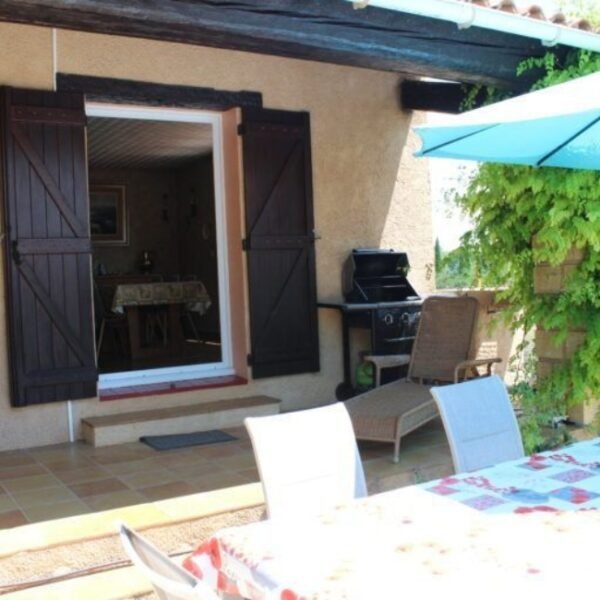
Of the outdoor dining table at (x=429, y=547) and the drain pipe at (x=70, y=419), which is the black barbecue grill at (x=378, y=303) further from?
the outdoor dining table at (x=429, y=547)

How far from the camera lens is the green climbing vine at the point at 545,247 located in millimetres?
4469

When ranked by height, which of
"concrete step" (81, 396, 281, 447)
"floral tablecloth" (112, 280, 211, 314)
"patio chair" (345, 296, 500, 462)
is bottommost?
"concrete step" (81, 396, 281, 447)

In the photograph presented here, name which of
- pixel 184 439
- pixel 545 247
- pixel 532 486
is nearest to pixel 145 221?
pixel 184 439

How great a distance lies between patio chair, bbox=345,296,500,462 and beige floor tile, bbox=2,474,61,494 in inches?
77.3

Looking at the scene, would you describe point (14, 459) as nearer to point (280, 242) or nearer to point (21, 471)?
point (21, 471)

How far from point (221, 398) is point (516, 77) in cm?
328

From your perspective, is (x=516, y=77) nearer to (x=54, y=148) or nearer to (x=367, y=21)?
(x=367, y=21)

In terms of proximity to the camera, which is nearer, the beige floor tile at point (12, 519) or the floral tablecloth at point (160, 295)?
the beige floor tile at point (12, 519)

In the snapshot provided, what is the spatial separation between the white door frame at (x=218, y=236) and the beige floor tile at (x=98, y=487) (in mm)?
1565

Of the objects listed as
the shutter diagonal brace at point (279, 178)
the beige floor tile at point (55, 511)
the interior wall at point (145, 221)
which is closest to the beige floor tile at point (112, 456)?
the beige floor tile at point (55, 511)

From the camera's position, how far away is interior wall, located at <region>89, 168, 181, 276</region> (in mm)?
12055

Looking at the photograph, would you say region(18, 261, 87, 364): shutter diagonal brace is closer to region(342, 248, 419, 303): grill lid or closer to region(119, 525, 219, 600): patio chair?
region(342, 248, 419, 303): grill lid

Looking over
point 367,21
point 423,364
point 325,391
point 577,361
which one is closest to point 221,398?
point 325,391

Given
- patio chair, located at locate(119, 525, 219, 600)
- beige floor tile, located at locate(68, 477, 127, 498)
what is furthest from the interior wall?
patio chair, located at locate(119, 525, 219, 600)
